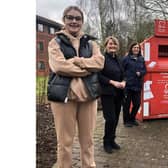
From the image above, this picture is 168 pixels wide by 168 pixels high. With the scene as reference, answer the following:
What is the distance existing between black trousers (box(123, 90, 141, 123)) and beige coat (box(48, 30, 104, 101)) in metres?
3.01

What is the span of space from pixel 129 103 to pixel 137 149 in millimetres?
1589

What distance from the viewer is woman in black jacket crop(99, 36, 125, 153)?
14.2 ft

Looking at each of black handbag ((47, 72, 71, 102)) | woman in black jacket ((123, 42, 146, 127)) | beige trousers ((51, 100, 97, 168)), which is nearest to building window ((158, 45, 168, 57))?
woman in black jacket ((123, 42, 146, 127))

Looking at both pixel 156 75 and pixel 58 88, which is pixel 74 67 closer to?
pixel 58 88

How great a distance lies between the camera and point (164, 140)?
513 centimetres

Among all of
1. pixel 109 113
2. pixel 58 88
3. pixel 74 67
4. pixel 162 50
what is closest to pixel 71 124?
pixel 58 88

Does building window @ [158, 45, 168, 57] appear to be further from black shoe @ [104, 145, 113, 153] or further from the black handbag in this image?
the black handbag

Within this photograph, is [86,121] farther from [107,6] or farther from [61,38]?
[107,6]

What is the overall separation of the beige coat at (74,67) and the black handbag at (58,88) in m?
0.06

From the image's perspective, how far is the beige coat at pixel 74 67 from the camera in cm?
294

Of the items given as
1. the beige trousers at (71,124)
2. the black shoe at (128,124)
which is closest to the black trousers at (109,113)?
the beige trousers at (71,124)

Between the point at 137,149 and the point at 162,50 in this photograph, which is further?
the point at 162,50

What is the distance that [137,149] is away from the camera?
15.3ft

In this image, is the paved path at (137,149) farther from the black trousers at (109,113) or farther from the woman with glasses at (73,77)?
the woman with glasses at (73,77)
